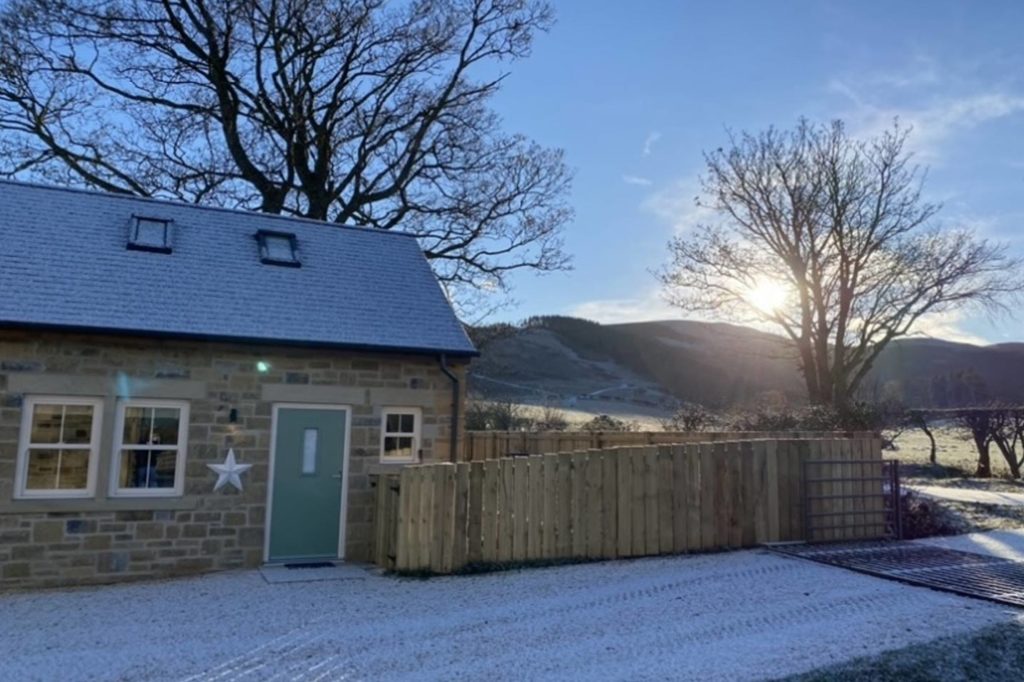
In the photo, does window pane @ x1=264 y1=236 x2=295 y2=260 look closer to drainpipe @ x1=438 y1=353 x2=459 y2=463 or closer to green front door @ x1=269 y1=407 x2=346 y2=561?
green front door @ x1=269 y1=407 x2=346 y2=561

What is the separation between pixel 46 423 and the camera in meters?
8.76

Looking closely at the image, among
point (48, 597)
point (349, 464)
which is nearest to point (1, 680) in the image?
point (48, 597)

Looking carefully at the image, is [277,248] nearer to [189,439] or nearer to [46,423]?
[189,439]

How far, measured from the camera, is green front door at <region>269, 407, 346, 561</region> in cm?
972

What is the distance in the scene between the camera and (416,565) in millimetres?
8742

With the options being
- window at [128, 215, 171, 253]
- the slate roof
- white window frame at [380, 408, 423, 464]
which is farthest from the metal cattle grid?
window at [128, 215, 171, 253]

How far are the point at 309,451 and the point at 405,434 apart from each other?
1.49m

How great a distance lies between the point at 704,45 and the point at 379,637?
396 inches

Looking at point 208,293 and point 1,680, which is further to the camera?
point 208,293

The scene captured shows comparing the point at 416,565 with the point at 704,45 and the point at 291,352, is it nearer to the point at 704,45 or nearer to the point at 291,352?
the point at 291,352

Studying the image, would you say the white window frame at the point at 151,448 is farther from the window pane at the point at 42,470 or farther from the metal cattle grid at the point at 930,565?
the metal cattle grid at the point at 930,565

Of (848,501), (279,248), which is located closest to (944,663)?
(848,501)

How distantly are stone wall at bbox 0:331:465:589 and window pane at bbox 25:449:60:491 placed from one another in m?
0.21

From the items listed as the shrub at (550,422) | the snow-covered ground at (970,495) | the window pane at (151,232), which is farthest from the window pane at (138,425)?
the snow-covered ground at (970,495)
